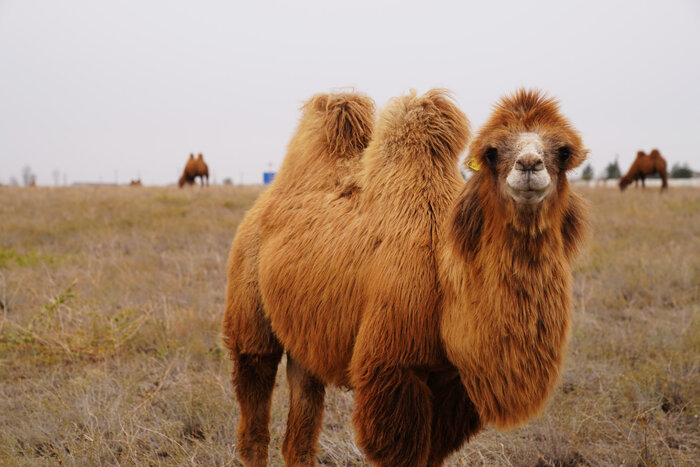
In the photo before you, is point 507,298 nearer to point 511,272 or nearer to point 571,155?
point 511,272

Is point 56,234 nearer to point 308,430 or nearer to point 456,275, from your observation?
point 308,430

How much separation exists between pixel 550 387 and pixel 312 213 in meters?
1.70

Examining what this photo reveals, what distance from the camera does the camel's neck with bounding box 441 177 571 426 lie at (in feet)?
7.22

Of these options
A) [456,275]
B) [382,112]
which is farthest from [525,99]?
[382,112]

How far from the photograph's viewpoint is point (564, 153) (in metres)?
2.17

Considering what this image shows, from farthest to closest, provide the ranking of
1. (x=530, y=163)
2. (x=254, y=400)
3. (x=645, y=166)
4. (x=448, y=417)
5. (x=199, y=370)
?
(x=645, y=166), (x=199, y=370), (x=254, y=400), (x=448, y=417), (x=530, y=163)

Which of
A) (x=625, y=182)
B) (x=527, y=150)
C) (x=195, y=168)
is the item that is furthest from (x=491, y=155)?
(x=195, y=168)

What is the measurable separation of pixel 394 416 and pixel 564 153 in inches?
54.4

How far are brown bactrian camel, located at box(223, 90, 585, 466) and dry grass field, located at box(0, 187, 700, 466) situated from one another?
0.72 m

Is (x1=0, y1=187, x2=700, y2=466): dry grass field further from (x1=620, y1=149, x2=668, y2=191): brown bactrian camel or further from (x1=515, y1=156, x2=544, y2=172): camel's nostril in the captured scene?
(x1=620, y1=149, x2=668, y2=191): brown bactrian camel

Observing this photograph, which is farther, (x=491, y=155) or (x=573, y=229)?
(x=573, y=229)

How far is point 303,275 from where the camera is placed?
3.08 m

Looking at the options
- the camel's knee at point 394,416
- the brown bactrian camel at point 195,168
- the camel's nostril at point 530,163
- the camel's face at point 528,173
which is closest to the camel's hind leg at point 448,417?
the camel's knee at point 394,416

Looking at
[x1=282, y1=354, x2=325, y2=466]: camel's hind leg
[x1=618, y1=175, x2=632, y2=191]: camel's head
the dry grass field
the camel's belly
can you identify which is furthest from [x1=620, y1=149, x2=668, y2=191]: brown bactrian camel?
the camel's belly
